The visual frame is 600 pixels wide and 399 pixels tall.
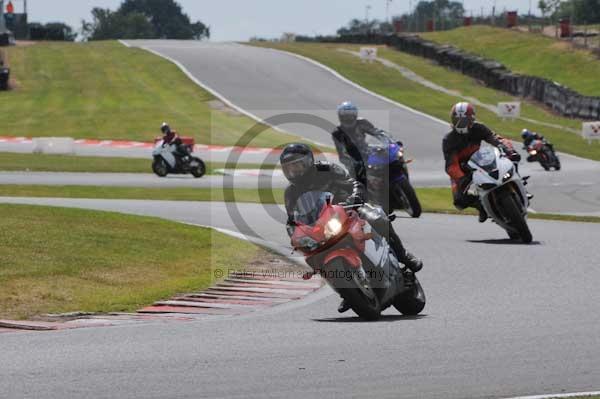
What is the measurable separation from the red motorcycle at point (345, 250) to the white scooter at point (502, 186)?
21.6ft

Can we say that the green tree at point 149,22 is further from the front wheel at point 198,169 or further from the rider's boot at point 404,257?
the rider's boot at point 404,257

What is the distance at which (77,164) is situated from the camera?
34.8m

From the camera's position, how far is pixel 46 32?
281 ft

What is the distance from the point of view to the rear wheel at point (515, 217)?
16.5m

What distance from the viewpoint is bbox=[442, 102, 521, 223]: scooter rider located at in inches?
672

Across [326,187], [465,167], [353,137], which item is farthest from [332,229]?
[353,137]

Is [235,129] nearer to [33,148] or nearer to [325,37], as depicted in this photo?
[33,148]

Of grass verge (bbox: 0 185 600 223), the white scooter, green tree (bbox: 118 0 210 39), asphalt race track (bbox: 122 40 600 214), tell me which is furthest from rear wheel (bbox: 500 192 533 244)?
green tree (bbox: 118 0 210 39)

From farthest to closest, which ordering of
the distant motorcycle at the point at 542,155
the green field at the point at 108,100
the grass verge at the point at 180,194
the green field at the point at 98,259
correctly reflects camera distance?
the green field at the point at 108,100
the distant motorcycle at the point at 542,155
the grass verge at the point at 180,194
the green field at the point at 98,259

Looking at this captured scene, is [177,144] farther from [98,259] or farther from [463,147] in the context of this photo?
[98,259]

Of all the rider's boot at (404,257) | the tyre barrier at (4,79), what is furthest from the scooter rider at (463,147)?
the tyre barrier at (4,79)

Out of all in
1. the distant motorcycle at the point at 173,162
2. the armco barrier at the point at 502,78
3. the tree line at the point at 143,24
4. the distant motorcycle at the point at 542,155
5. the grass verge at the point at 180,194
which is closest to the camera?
the grass verge at the point at 180,194

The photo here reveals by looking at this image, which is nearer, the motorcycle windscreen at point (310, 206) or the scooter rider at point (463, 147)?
the motorcycle windscreen at point (310, 206)

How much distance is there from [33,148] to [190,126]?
9292 millimetres
